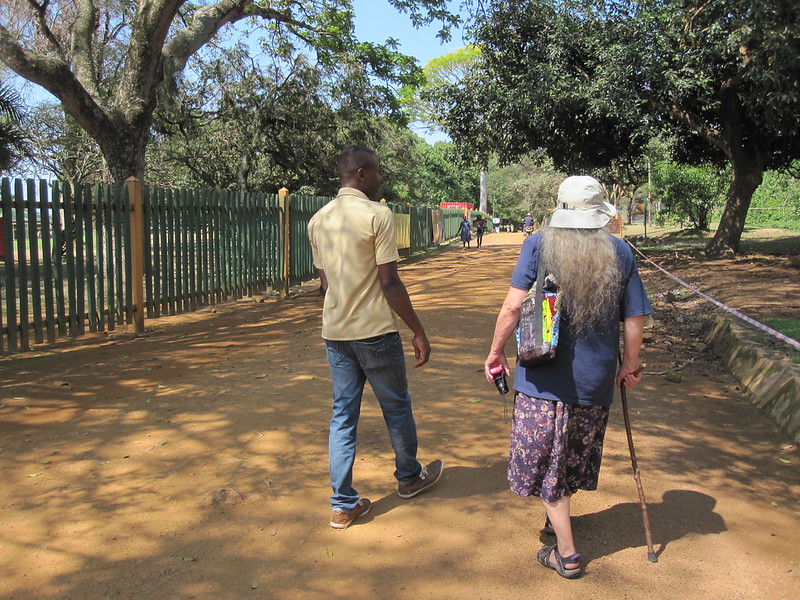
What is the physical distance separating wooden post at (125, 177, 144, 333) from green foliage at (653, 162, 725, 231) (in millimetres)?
21321

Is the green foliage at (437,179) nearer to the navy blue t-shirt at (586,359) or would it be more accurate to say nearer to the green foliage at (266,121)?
the green foliage at (266,121)

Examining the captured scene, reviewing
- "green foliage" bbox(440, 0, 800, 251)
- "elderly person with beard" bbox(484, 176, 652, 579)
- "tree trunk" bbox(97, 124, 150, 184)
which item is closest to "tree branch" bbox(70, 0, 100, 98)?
"tree trunk" bbox(97, 124, 150, 184)

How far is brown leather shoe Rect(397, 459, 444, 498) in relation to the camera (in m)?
3.60

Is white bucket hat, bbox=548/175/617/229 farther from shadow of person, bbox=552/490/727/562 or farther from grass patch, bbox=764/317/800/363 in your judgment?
grass patch, bbox=764/317/800/363

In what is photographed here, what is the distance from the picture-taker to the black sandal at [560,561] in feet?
9.34

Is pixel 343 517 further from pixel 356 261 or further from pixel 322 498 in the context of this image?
pixel 356 261

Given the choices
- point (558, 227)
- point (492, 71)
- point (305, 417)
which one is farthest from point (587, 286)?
point (492, 71)

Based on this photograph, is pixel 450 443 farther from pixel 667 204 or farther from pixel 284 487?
pixel 667 204

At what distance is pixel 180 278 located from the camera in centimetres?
889

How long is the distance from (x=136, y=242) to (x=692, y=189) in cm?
2239

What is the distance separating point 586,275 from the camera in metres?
2.75

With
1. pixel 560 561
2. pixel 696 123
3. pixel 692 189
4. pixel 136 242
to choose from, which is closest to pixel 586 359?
pixel 560 561

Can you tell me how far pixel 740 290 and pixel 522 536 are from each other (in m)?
8.29

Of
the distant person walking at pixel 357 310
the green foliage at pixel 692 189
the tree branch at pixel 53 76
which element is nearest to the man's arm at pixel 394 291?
the distant person walking at pixel 357 310
